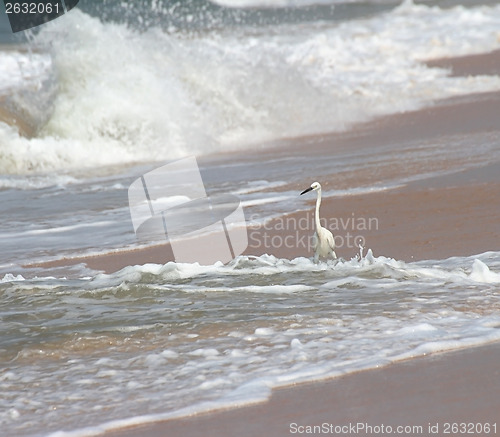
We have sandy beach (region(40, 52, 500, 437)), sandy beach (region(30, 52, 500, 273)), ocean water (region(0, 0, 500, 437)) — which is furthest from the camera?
sandy beach (region(30, 52, 500, 273))

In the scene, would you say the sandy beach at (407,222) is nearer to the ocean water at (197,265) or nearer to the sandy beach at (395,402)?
the sandy beach at (395,402)

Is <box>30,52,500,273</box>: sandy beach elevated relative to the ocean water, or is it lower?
lower

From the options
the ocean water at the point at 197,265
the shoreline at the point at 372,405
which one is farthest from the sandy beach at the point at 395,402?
the ocean water at the point at 197,265

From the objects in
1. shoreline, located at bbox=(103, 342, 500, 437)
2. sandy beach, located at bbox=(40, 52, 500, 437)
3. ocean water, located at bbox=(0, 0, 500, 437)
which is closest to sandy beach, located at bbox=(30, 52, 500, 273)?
sandy beach, located at bbox=(40, 52, 500, 437)

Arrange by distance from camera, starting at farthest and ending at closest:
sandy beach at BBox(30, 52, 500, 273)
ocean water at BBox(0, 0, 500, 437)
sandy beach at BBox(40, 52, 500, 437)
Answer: sandy beach at BBox(30, 52, 500, 273) → ocean water at BBox(0, 0, 500, 437) → sandy beach at BBox(40, 52, 500, 437)

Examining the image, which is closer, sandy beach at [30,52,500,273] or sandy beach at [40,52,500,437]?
sandy beach at [40,52,500,437]

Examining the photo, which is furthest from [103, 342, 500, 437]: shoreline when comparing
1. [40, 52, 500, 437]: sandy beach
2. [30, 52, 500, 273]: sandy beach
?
[30, 52, 500, 273]: sandy beach

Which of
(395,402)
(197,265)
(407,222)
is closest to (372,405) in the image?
(395,402)

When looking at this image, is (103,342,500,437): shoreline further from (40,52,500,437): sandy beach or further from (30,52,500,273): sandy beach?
(30,52,500,273): sandy beach

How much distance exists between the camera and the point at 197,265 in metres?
5.86

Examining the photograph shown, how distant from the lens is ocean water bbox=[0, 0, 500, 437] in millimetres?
3920

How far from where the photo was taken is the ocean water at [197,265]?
3.92 metres

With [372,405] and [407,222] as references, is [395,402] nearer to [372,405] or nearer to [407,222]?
[372,405]

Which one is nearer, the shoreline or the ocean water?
the shoreline
